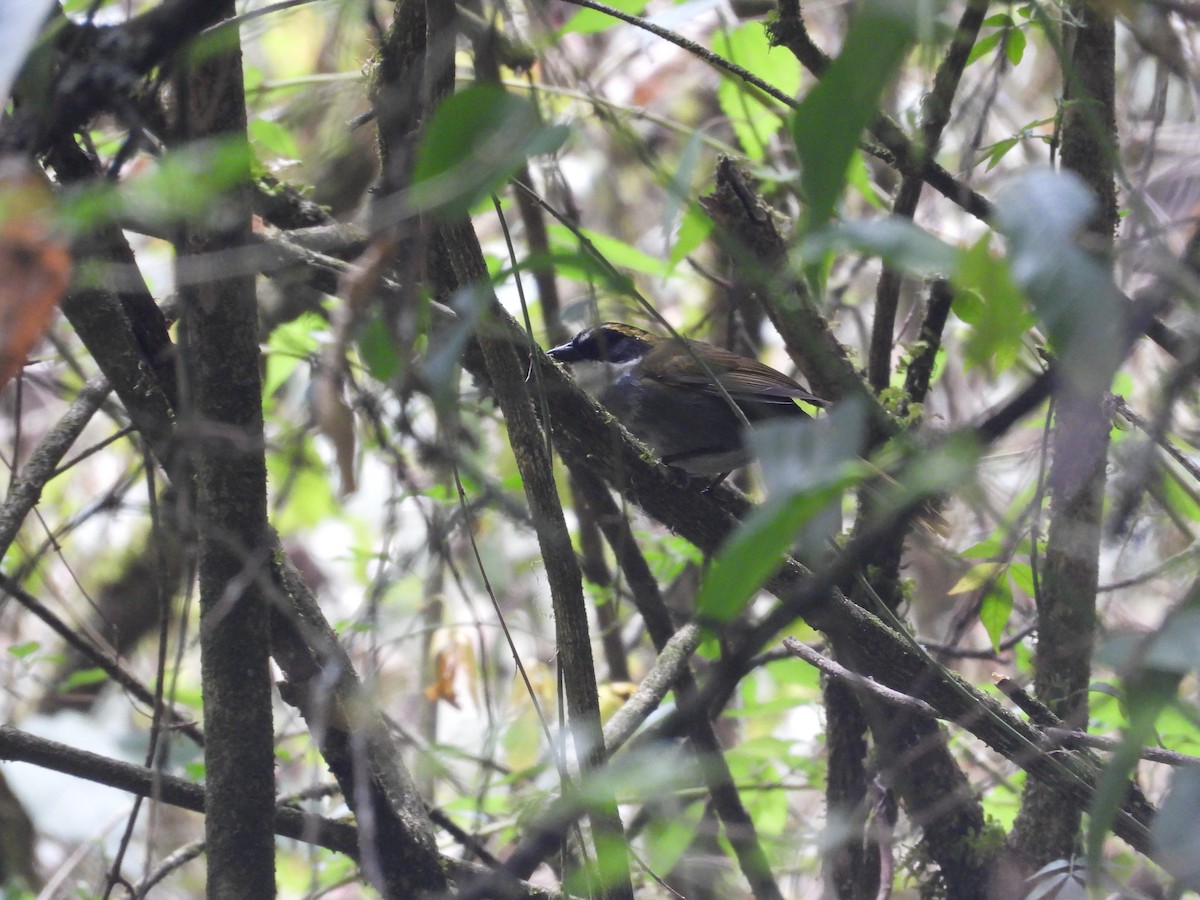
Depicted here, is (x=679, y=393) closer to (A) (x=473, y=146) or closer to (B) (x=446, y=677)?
(B) (x=446, y=677)

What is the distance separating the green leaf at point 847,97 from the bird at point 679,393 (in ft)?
9.37

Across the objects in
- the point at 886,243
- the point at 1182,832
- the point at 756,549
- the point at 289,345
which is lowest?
the point at 1182,832

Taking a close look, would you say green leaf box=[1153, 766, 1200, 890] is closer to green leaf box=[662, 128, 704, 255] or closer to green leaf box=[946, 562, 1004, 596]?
green leaf box=[662, 128, 704, 255]

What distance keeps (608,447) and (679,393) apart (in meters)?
1.83

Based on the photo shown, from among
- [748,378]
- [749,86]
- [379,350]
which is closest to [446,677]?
[748,378]

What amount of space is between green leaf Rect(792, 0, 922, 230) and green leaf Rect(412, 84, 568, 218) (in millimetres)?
238

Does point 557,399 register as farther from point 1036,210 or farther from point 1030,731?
point 1036,210

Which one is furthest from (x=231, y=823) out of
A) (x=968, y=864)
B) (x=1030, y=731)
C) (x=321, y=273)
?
(x=968, y=864)

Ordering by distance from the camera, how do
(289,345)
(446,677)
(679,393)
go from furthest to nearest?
(679,393) → (446,677) → (289,345)

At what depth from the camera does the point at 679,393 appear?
439cm

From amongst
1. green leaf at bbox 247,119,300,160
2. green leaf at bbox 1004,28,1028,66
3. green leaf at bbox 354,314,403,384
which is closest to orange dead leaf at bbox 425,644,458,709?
green leaf at bbox 247,119,300,160

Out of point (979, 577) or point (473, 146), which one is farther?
point (979, 577)

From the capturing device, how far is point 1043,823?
109 inches

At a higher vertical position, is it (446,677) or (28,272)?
(446,677)
